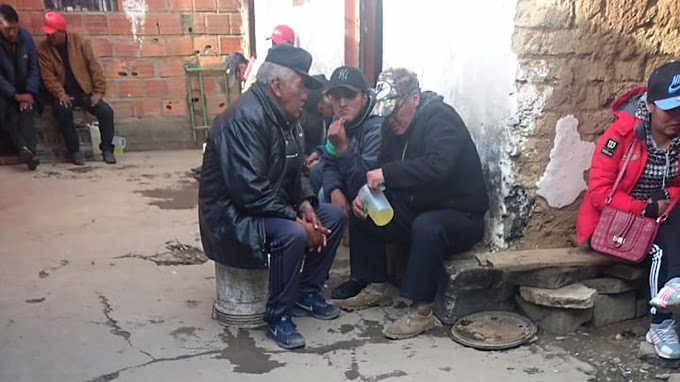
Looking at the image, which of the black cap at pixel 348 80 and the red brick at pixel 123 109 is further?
the red brick at pixel 123 109

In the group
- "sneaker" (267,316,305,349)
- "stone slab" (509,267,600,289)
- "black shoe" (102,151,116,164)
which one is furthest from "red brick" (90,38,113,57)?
"stone slab" (509,267,600,289)

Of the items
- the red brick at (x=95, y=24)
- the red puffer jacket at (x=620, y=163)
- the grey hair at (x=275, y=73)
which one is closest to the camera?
the red puffer jacket at (x=620, y=163)

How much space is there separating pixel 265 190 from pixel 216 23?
6.09 meters

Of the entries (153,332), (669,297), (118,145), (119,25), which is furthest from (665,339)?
(119,25)

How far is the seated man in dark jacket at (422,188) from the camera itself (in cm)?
338

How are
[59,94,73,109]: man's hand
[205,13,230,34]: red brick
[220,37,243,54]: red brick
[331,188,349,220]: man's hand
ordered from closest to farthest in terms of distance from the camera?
[331,188,349,220]: man's hand < [59,94,73,109]: man's hand < [205,13,230,34]: red brick < [220,37,243,54]: red brick

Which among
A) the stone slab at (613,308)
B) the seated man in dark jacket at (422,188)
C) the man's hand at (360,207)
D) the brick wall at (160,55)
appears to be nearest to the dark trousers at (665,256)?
the stone slab at (613,308)

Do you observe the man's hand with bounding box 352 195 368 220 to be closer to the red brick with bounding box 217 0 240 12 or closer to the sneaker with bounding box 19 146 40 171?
the sneaker with bounding box 19 146 40 171

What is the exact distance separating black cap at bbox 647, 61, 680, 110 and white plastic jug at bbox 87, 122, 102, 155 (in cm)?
659

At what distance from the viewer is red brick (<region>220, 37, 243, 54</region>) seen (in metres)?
8.80

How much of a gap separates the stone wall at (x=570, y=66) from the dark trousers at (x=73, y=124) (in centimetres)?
565

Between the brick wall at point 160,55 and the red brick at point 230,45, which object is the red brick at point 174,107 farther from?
the red brick at point 230,45

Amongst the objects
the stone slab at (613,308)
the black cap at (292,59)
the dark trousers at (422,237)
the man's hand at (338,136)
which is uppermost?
the black cap at (292,59)

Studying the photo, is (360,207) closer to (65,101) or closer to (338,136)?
(338,136)
